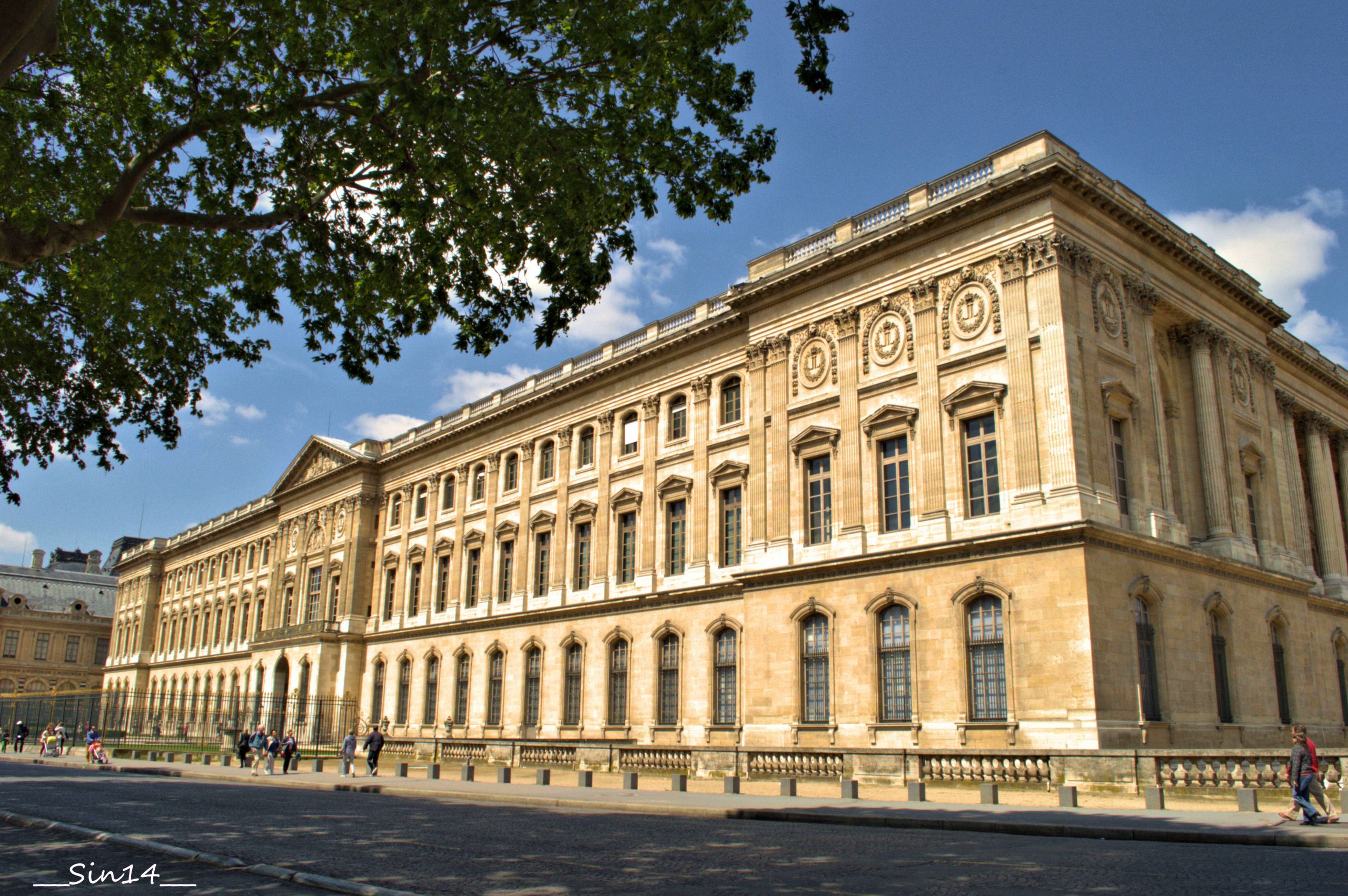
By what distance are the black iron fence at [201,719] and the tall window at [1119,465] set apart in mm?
33229

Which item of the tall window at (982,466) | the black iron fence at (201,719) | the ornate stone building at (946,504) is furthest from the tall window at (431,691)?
the tall window at (982,466)

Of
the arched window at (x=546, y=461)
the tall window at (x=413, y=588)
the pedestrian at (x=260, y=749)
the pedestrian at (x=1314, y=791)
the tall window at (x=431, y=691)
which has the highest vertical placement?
the arched window at (x=546, y=461)

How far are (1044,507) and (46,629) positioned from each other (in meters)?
100

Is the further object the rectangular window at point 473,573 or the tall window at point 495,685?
the rectangular window at point 473,573

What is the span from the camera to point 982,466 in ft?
85.1

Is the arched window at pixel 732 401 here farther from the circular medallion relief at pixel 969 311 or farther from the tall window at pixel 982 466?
the tall window at pixel 982 466

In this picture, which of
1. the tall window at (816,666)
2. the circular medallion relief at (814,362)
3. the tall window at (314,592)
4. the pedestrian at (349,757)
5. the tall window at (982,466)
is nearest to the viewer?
the tall window at (982,466)

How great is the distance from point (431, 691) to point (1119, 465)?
3353cm

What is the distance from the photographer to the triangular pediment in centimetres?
5625

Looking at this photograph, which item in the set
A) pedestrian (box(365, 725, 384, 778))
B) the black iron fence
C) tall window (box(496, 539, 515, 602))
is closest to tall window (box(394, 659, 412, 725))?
the black iron fence

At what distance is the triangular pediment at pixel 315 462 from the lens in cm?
5625

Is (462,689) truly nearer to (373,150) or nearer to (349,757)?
(349,757)

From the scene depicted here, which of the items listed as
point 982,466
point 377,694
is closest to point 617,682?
point 982,466

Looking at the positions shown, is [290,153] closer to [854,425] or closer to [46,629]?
[854,425]
